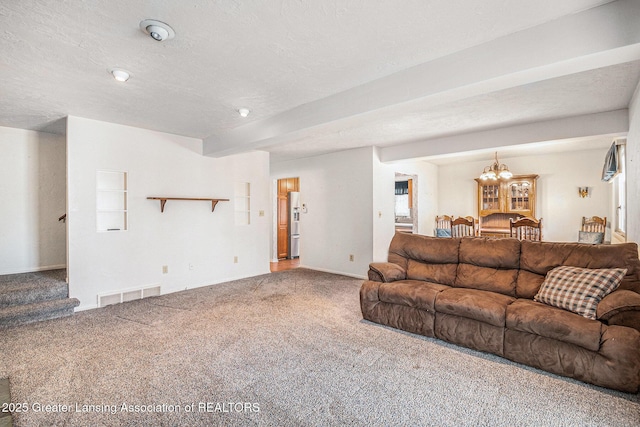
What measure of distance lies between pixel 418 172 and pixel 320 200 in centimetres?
237

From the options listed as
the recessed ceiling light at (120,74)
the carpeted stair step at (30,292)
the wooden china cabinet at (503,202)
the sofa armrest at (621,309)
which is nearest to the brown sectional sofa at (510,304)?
the sofa armrest at (621,309)

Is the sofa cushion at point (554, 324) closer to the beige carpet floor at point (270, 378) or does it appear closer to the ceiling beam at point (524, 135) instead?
the beige carpet floor at point (270, 378)

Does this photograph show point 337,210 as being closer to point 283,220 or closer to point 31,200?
point 283,220

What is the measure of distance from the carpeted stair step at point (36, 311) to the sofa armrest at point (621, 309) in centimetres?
525

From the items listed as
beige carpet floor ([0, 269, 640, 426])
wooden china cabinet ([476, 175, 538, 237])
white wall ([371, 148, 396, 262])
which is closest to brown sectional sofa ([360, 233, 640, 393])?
beige carpet floor ([0, 269, 640, 426])

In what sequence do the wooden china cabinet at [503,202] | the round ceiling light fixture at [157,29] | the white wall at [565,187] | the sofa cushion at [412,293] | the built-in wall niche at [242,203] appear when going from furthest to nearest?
the wooden china cabinet at [503,202]
the white wall at [565,187]
the built-in wall niche at [242,203]
the sofa cushion at [412,293]
the round ceiling light fixture at [157,29]

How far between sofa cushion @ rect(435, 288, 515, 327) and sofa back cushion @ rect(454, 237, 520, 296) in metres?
0.16

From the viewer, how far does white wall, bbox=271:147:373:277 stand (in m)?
5.58

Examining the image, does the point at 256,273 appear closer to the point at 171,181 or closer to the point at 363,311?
the point at 171,181

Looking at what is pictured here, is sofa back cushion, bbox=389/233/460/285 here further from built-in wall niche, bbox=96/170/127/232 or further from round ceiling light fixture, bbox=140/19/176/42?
built-in wall niche, bbox=96/170/127/232

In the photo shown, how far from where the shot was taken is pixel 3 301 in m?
3.44

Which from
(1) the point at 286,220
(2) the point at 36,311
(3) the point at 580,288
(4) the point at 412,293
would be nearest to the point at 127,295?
(2) the point at 36,311

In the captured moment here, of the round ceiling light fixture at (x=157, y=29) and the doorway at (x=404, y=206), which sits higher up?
the round ceiling light fixture at (x=157, y=29)

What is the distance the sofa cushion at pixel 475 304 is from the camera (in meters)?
2.60
